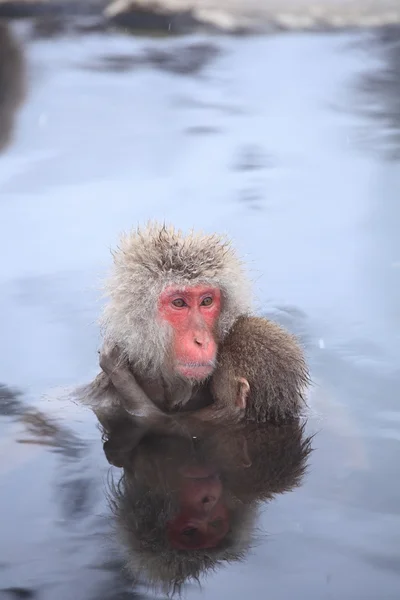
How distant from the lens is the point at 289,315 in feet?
21.2

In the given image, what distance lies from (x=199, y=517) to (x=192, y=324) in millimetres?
1030

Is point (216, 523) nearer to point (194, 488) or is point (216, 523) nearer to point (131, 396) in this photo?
point (194, 488)

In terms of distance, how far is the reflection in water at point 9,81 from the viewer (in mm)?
8602

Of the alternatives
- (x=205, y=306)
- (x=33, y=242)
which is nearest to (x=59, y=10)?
(x=33, y=242)

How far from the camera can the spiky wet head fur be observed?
4953 millimetres

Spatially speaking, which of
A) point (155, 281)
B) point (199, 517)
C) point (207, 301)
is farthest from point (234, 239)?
point (199, 517)

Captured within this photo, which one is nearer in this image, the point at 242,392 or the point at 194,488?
the point at 194,488

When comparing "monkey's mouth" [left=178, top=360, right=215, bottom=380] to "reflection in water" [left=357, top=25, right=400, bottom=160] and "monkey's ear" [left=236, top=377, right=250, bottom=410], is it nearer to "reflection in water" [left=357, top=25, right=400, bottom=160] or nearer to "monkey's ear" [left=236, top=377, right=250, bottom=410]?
"monkey's ear" [left=236, top=377, right=250, bottom=410]

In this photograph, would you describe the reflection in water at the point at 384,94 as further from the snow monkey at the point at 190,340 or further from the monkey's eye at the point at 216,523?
the monkey's eye at the point at 216,523

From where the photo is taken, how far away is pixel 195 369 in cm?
484

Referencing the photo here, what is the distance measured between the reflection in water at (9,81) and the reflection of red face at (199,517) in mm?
4568

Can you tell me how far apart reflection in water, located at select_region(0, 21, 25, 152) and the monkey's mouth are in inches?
159

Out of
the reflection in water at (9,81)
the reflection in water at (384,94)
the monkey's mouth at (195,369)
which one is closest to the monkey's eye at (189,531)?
the monkey's mouth at (195,369)

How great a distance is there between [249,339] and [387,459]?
800 millimetres
